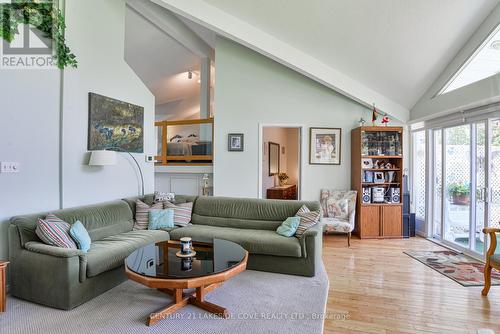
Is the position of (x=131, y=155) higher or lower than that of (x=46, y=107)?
lower

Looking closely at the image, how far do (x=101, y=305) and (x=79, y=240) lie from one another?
67 cm

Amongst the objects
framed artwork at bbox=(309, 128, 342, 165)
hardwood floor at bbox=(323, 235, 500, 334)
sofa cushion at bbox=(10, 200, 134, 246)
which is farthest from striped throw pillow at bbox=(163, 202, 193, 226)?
framed artwork at bbox=(309, 128, 342, 165)

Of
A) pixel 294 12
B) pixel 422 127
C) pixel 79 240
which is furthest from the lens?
pixel 422 127

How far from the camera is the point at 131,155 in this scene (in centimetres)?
446

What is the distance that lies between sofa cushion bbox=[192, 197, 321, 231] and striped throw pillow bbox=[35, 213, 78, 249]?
5.75 ft

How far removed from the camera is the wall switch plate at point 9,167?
2784 millimetres

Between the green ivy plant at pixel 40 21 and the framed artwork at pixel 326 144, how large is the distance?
158 inches

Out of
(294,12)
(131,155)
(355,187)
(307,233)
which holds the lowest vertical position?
(307,233)

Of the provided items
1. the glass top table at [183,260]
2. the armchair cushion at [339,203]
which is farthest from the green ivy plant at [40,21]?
the armchair cushion at [339,203]

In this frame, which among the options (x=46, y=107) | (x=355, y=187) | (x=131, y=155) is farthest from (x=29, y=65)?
(x=355, y=187)

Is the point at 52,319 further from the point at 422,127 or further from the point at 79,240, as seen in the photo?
the point at 422,127

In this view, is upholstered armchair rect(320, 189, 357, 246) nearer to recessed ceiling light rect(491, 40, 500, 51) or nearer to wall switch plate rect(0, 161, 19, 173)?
recessed ceiling light rect(491, 40, 500, 51)

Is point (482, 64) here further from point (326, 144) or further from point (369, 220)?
point (369, 220)

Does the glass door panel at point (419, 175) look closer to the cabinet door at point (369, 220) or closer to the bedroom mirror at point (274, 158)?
the cabinet door at point (369, 220)
